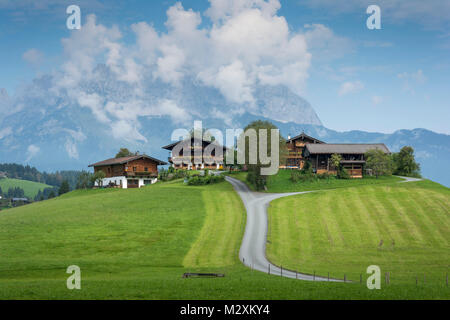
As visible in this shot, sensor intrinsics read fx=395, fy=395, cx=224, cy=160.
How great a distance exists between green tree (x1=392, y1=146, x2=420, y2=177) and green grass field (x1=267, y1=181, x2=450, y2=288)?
17.1m

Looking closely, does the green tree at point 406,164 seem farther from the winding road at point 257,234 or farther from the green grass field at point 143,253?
the green grass field at point 143,253

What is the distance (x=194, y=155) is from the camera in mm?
113312

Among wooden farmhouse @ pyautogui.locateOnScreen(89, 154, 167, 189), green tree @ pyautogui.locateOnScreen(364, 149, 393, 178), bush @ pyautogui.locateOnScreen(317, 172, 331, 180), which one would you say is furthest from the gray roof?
wooden farmhouse @ pyautogui.locateOnScreen(89, 154, 167, 189)

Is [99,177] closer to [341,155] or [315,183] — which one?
[315,183]

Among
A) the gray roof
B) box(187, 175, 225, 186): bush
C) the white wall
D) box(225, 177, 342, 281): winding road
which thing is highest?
the gray roof

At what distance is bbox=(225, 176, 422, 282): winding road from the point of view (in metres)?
32.2

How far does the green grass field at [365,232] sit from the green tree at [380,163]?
1141 cm

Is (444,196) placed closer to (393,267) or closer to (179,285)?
(393,267)

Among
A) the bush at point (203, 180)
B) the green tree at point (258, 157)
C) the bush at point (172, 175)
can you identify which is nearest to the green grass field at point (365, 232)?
the green tree at point (258, 157)

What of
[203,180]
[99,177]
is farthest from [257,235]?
[99,177]

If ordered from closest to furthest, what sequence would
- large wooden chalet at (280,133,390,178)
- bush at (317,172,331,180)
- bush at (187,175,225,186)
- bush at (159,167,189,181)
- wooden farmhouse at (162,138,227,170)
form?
bush at (317,172,331,180) → bush at (187,175,225,186) → large wooden chalet at (280,133,390,178) → bush at (159,167,189,181) → wooden farmhouse at (162,138,227,170)

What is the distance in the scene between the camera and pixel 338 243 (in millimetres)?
42438

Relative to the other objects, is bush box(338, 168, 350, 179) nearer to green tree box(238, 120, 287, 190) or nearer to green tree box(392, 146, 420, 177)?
green tree box(392, 146, 420, 177)
